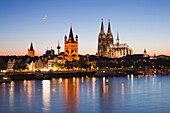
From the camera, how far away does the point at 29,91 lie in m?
58.2

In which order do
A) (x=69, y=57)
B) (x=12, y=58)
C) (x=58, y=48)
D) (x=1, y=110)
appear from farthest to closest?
(x=58, y=48) < (x=69, y=57) < (x=12, y=58) < (x=1, y=110)

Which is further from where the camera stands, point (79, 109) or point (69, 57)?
point (69, 57)

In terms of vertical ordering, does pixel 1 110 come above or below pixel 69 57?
below

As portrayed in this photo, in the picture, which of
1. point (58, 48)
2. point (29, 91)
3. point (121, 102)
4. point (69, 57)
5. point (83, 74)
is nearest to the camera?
point (121, 102)

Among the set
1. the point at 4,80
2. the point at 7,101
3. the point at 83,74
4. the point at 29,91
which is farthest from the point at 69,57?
the point at 7,101

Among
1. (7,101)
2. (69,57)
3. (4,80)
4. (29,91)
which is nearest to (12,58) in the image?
(69,57)

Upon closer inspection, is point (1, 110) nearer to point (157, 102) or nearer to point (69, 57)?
point (157, 102)

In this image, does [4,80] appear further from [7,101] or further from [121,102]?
[121,102]

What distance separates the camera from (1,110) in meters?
38.9

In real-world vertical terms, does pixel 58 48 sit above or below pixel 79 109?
above

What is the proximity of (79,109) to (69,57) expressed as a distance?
123997 mm

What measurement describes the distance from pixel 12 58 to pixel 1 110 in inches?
4346

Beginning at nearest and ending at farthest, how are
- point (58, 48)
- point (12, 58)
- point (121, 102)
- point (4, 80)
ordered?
point (121, 102), point (4, 80), point (12, 58), point (58, 48)

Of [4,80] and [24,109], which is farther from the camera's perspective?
[4,80]
